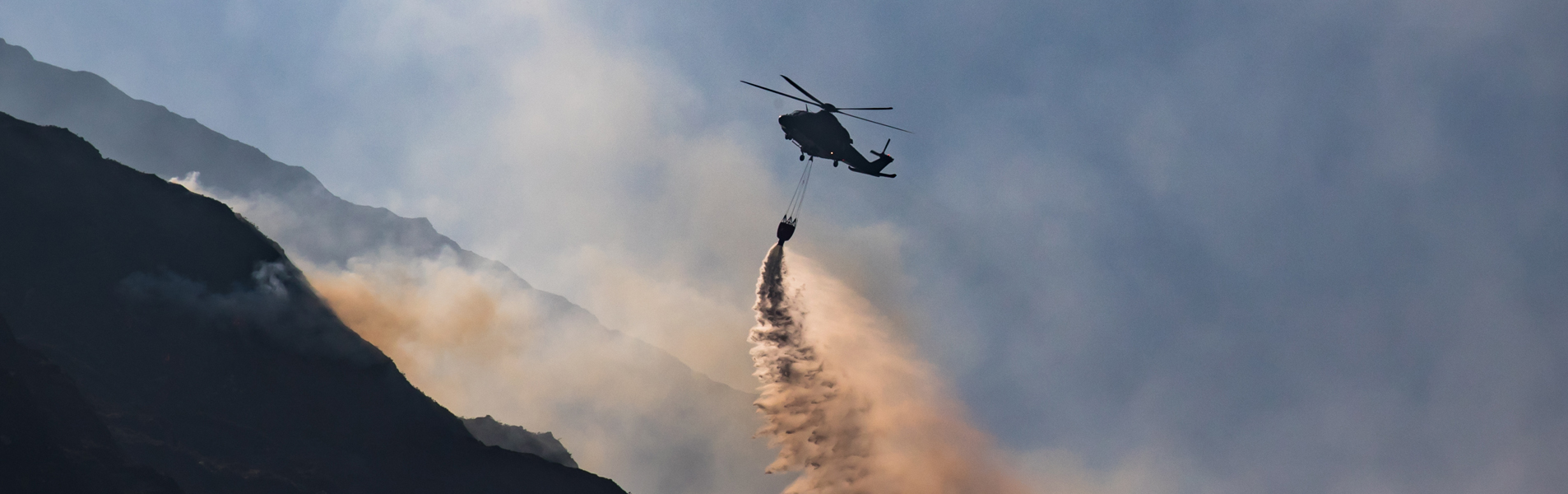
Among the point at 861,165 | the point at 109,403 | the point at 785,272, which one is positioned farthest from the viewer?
the point at 109,403

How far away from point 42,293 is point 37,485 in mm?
30193

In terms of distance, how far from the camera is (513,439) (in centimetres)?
14575

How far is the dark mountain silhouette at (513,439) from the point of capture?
5600 inches

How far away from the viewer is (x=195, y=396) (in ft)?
355

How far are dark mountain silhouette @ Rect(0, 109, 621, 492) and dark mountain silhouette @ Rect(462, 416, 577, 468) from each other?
1372 cm

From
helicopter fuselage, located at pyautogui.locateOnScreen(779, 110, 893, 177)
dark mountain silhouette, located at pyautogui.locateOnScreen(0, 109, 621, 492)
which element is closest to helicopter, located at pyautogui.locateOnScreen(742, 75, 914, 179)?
helicopter fuselage, located at pyautogui.locateOnScreen(779, 110, 893, 177)

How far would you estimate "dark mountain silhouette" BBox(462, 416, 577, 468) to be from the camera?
14225 cm

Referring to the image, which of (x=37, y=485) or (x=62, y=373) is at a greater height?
(x=62, y=373)

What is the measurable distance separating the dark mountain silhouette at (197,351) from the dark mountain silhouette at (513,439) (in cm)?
1372

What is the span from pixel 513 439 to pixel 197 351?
50231mm

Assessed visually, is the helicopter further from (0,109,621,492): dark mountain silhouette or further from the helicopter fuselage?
(0,109,621,492): dark mountain silhouette

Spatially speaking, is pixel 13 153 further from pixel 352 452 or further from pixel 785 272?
pixel 785 272

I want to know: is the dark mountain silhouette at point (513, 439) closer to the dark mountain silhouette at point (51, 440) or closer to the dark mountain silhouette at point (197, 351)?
the dark mountain silhouette at point (197, 351)

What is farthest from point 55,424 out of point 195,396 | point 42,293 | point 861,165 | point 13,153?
point 861,165
